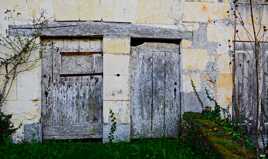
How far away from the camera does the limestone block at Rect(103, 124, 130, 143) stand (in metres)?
7.22

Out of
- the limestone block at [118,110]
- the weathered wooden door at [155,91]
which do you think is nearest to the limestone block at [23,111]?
the limestone block at [118,110]

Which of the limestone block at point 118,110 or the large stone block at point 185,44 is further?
the large stone block at point 185,44

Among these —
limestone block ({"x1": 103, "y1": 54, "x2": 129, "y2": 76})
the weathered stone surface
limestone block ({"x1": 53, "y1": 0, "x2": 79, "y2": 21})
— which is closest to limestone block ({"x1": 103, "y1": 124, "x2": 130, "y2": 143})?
limestone block ({"x1": 103, "y1": 54, "x2": 129, "y2": 76})

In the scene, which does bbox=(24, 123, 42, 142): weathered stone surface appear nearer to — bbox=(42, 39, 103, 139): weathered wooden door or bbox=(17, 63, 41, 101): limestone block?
bbox=(42, 39, 103, 139): weathered wooden door

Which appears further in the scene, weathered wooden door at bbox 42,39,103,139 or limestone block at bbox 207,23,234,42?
limestone block at bbox 207,23,234,42

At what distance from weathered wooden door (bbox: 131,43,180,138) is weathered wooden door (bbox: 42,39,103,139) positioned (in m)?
0.66

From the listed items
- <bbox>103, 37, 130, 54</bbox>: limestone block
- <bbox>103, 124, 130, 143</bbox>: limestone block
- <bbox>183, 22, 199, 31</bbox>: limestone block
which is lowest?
<bbox>103, 124, 130, 143</bbox>: limestone block

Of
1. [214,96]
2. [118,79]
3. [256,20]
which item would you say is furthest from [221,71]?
[118,79]

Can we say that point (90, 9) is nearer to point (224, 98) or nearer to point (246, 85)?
point (224, 98)

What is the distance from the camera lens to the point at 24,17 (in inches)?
278

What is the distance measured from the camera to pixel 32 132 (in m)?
7.04

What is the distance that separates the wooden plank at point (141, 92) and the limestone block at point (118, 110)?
230 mm

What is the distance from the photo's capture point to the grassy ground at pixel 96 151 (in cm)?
594

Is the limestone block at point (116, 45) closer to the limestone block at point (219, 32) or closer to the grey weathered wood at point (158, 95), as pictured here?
the grey weathered wood at point (158, 95)
